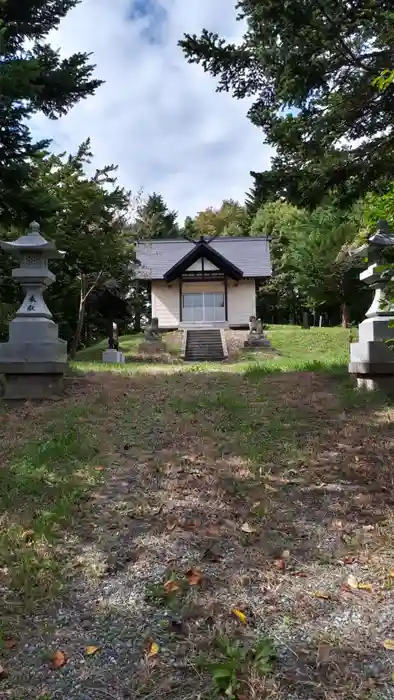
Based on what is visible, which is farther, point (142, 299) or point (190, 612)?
point (142, 299)

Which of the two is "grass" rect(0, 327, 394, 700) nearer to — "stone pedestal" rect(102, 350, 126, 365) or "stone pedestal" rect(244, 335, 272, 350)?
"stone pedestal" rect(102, 350, 126, 365)

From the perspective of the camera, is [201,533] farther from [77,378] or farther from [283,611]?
[77,378]

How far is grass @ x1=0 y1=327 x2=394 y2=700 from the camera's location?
6.10ft

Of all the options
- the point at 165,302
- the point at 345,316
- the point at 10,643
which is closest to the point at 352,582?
the point at 10,643

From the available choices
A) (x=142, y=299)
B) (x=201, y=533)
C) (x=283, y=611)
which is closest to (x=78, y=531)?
(x=201, y=533)

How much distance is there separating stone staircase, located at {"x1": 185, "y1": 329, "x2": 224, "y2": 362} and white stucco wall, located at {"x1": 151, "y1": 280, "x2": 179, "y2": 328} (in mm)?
2845

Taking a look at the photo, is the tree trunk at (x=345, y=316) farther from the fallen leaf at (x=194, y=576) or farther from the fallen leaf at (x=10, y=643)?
the fallen leaf at (x=10, y=643)

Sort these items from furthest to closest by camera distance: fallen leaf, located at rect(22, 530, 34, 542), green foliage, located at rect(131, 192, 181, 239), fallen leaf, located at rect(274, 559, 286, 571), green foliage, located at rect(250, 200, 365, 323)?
green foliage, located at rect(131, 192, 181, 239), green foliage, located at rect(250, 200, 365, 323), fallen leaf, located at rect(22, 530, 34, 542), fallen leaf, located at rect(274, 559, 286, 571)

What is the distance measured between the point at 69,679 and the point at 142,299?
86.6ft

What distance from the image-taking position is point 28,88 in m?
6.82

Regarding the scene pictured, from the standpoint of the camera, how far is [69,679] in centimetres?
184

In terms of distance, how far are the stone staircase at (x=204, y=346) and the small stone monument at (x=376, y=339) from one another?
10.7m

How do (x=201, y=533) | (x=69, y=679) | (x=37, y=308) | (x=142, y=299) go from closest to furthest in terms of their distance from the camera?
(x=69, y=679) → (x=201, y=533) → (x=37, y=308) → (x=142, y=299)

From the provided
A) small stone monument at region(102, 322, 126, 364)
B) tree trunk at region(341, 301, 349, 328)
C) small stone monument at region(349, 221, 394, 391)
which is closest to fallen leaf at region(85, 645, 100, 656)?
Answer: small stone monument at region(349, 221, 394, 391)
